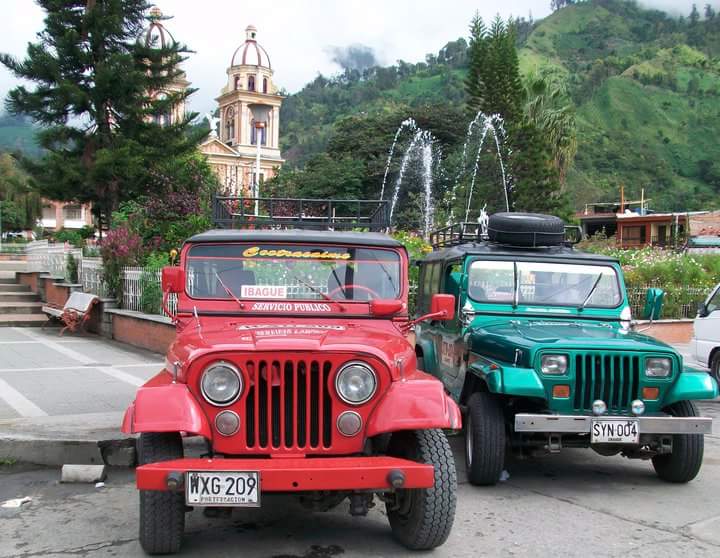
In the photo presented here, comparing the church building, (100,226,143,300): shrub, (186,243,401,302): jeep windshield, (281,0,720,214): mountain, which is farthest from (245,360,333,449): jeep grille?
the church building

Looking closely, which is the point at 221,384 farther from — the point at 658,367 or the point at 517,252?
the point at 517,252

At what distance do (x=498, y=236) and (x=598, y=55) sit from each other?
559 ft

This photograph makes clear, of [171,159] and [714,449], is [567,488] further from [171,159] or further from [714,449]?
[171,159]

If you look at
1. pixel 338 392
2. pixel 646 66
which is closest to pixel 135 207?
pixel 338 392

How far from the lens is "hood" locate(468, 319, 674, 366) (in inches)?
238

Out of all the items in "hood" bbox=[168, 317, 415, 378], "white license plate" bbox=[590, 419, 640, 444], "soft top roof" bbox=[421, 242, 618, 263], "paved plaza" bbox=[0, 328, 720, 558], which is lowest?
"paved plaza" bbox=[0, 328, 720, 558]

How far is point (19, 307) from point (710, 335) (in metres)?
15.5

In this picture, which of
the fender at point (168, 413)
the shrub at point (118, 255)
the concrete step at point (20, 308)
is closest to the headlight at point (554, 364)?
the fender at point (168, 413)

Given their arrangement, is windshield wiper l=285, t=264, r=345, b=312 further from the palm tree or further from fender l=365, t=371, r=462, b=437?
the palm tree

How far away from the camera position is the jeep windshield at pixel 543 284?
24.2 feet

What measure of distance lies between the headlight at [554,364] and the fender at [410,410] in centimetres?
170

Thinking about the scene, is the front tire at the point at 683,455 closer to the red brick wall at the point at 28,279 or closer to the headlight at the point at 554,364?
the headlight at the point at 554,364

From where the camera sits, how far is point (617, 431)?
5828mm

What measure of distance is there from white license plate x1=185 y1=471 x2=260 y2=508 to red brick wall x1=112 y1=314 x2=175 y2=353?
8.49 metres
